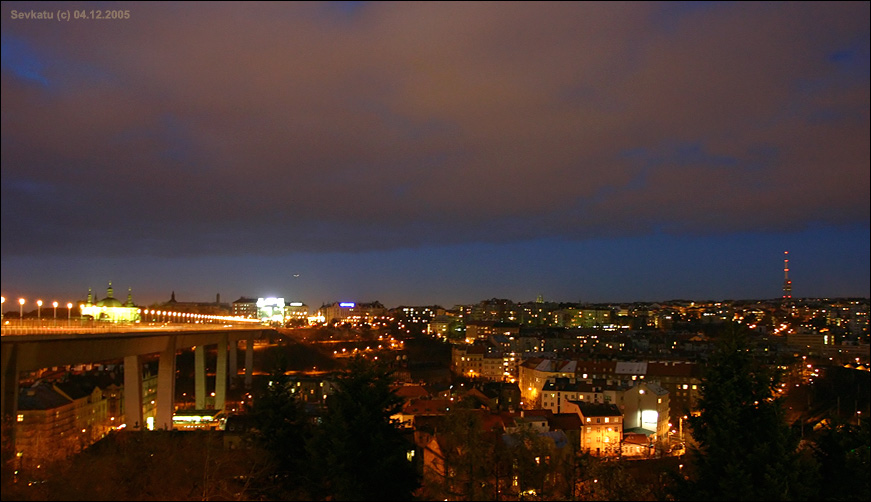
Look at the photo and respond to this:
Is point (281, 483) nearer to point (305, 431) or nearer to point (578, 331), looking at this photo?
point (305, 431)

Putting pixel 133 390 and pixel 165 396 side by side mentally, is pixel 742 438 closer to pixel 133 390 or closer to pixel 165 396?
pixel 133 390

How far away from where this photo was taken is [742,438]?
10812mm

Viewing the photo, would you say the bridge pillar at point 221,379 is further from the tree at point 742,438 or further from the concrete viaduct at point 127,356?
the tree at point 742,438

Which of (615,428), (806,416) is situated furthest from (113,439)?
(806,416)

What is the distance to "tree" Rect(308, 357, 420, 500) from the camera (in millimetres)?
10430

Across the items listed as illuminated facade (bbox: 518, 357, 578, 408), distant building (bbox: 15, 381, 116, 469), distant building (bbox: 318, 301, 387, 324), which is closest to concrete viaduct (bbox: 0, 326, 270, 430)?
distant building (bbox: 15, 381, 116, 469)

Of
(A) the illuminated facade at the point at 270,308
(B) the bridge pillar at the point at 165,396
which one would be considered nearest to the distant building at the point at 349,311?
(A) the illuminated facade at the point at 270,308

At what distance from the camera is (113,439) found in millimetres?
15711

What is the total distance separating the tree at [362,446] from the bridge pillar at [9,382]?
8147 mm

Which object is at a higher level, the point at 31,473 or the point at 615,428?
the point at 31,473

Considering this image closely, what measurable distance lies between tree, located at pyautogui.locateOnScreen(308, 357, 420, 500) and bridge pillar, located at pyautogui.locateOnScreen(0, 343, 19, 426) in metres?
8.15

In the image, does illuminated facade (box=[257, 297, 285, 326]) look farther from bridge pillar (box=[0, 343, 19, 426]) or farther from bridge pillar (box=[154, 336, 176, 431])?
bridge pillar (box=[0, 343, 19, 426])

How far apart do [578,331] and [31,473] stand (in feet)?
213

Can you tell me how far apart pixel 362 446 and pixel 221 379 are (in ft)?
115
